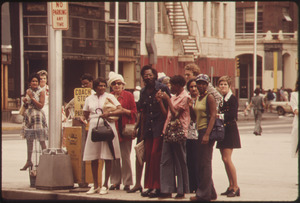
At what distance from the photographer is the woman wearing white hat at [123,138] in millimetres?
14094

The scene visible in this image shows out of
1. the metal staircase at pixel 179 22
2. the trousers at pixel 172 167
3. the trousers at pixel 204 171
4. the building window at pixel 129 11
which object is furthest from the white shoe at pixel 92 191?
the metal staircase at pixel 179 22

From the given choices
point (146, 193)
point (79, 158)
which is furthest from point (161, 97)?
point (79, 158)

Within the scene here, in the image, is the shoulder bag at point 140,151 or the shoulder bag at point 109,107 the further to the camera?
the shoulder bag at point 109,107

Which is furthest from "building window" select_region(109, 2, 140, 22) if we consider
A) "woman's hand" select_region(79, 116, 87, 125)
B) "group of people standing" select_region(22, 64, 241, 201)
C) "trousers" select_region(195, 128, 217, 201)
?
"trousers" select_region(195, 128, 217, 201)

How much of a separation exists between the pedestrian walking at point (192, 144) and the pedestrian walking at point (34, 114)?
357 cm

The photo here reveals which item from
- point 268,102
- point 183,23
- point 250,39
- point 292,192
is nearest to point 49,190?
point 292,192

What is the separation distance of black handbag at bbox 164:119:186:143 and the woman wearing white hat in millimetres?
1257

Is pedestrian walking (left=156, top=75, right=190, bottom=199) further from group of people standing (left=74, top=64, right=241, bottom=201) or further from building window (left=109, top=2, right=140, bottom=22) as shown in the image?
building window (left=109, top=2, right=140, bottom=22)

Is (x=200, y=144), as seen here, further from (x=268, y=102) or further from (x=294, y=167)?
(x=268, y=102)

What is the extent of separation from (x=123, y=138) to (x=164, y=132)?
127cm

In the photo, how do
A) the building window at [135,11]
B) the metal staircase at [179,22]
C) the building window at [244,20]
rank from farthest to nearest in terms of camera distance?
the building window at [244,20] < the metal staircase at [179,22] < the building window at [135,11]

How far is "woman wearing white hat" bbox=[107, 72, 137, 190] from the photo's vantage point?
14.1 m

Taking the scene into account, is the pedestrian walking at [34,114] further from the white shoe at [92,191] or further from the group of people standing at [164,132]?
the white shoe at [92,191]

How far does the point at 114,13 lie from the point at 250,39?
108 ft
